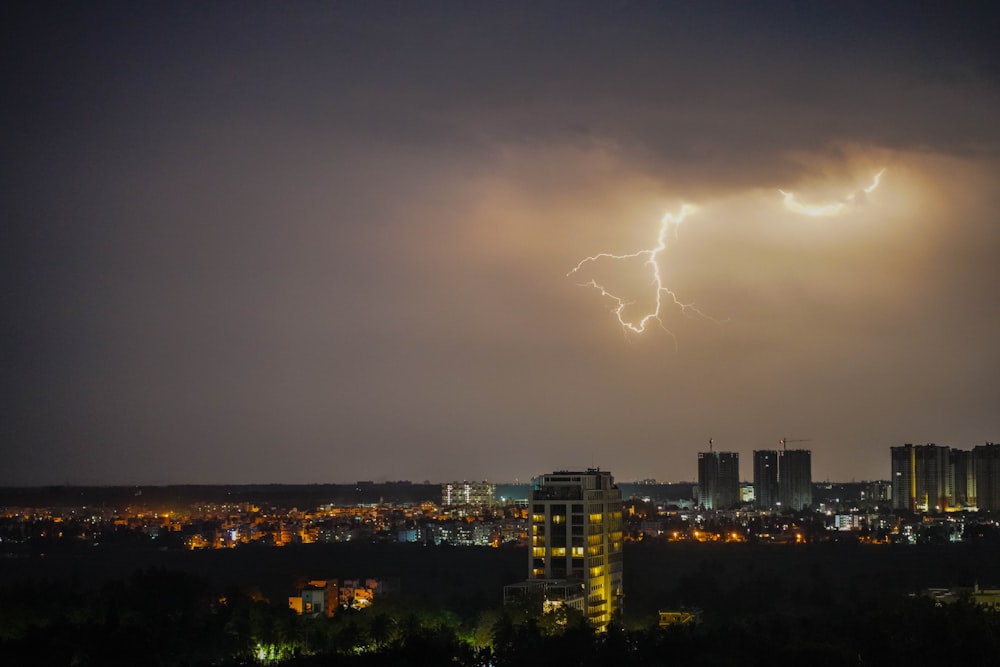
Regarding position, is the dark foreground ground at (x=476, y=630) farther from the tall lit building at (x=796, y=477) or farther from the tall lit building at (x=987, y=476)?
the tall lit building at (x=796, y=477)

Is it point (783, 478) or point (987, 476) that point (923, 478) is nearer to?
point (987, 476)

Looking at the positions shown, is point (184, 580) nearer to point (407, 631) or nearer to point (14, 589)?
point (14, 589)

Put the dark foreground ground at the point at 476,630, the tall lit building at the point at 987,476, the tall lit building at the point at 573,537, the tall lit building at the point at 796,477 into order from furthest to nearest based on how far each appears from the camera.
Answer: the tall lit building at the point at 796,477, the tall lit building at the point at 987,476, the tall lit building at the point at 573,537, the dark foreground ground at the point at 476,630

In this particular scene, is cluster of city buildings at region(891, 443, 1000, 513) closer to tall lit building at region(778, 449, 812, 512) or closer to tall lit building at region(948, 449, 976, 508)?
tall lit building at region(948, 449, 976, 508)

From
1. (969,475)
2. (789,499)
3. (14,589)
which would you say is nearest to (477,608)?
(14,589)

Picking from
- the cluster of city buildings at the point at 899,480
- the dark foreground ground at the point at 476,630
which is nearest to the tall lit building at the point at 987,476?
the cluster of city buildings at the point at 899,480

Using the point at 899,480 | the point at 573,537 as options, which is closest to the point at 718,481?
the point at 899,480
